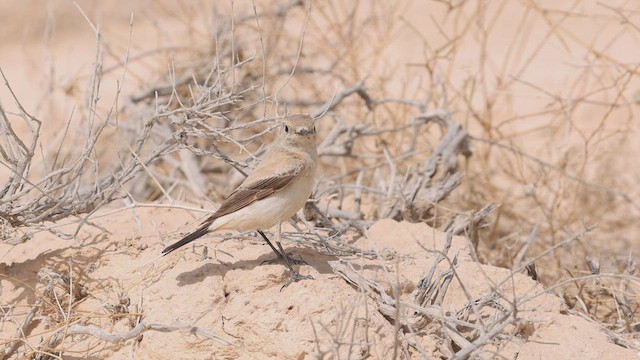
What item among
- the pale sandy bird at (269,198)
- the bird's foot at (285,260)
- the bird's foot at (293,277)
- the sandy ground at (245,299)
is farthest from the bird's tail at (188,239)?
the bird's foot at (293,277)

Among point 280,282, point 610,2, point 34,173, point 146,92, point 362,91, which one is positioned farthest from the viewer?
point 610,2

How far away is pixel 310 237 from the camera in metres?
4.95

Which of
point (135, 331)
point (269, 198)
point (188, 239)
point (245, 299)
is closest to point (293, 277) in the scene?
point (245, 299)

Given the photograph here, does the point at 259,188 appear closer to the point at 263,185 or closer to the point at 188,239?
the point at 263,185

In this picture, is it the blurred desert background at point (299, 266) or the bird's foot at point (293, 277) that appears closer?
the blurred desert background at point (299, 266)

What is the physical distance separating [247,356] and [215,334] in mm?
192

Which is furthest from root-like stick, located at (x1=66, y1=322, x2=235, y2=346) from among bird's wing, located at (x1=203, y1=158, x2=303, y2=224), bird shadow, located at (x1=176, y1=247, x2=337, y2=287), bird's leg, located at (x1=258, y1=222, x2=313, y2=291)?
bird's wing, located at (x1=203, y1=158, x2=303, y2=224)

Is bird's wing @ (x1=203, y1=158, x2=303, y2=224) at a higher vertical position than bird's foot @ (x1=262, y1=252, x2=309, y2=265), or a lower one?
higher

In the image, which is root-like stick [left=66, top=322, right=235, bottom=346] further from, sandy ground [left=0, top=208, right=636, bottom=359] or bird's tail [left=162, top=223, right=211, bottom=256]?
bird's tail [left=162, top=223, right=211, bottom=256]

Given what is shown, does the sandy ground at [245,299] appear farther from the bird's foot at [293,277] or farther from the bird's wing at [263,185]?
the bird's wing at [263,185]

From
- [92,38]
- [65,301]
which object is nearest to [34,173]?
[65,301]

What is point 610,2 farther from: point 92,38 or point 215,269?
point 215,269

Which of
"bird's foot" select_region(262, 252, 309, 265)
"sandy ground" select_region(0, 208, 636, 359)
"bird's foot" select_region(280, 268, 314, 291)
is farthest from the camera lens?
"bird's foot" select_region(262, 252, 309, 265)

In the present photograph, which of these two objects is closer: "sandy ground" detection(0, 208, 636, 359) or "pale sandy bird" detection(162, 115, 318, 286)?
"sandy ground" detection(0, 208, 636, 359)
